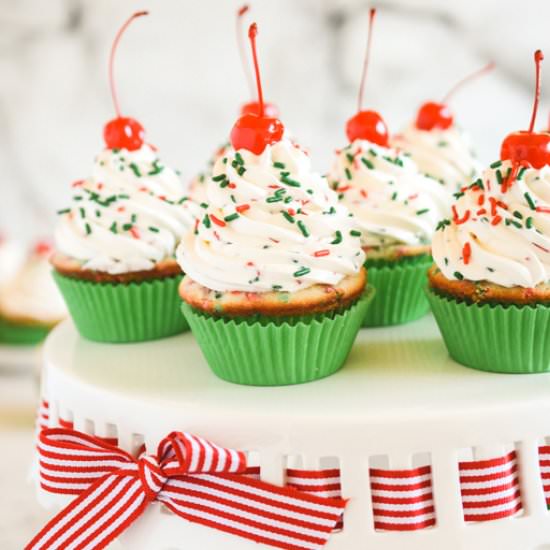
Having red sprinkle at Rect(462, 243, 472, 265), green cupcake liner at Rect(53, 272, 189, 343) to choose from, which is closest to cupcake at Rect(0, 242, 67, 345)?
green cupcake liner at Rect(53, 272, 189, 343)

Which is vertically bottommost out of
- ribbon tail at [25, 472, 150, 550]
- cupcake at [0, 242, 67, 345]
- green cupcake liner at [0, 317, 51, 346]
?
green cupcake liner at [0, 317, 51, 346]

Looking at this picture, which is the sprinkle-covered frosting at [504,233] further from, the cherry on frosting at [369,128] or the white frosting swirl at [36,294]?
the white frosting swirl at [36,294]

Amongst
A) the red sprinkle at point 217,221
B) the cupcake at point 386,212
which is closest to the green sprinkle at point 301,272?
the red sprinkle at point 217,221

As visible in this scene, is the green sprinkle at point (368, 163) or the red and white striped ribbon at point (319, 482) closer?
the red and white striped ribbon at point (319, 482)

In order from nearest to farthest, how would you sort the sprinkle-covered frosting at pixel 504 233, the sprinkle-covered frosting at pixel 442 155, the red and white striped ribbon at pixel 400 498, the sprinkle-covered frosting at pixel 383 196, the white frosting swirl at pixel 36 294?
the red and white striped ribbon at pixel 400 498
the sprinkle-covered frosting at pixel 504 233
the sprinkle-covered frosting at pixel 383 196
the sprinkle-covered frosting at pixel 442 155
the white frosting swirl at pixel 36 294

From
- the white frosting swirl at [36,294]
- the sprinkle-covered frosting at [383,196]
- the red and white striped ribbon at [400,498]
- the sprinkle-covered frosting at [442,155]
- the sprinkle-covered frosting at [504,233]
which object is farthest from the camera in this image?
the white frosting swirl at [36,294]

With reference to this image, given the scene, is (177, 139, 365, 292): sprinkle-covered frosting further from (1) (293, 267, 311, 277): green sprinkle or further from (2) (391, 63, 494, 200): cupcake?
(2) (391, 63, 494, 200): cupcake
